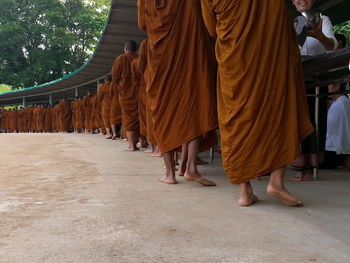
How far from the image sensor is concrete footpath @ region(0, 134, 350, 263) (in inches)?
59.1

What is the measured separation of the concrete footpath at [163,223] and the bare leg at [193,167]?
0.07 meters

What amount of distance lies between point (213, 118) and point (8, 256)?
76.5 inches

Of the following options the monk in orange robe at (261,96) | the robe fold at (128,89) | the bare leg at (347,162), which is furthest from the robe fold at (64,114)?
the monk in orange robe at (261,96)

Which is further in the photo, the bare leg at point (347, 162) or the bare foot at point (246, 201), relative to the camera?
the bare leg at point (347, 162)

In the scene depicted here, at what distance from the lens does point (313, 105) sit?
3.53 meters

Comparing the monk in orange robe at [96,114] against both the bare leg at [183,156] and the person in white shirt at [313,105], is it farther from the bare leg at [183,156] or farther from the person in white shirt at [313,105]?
the person in white shirt at [313,105]

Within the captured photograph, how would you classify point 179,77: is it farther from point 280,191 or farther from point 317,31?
point 280,191

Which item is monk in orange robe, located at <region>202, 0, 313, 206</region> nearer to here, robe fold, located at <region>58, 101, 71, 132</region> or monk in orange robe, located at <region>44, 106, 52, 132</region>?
robe fold, located at <region>58, 101, 71, 132</region>

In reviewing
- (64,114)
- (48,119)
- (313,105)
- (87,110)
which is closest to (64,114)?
(64,114)

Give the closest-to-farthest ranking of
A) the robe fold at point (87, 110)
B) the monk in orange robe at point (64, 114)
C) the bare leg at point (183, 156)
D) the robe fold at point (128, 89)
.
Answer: the bare leg at point (183, 156) → the robe fold at point (128, 89) → the robe fold at point (87, 110) → the monk in orange robe at point (64, 114)

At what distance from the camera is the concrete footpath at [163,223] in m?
1.50

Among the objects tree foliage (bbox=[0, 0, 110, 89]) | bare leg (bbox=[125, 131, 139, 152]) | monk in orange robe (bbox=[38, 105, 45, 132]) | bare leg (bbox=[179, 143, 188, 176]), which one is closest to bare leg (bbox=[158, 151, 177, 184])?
bare leg (bbox=[179, 143, 188, 176])

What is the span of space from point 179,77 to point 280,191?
4.40ft

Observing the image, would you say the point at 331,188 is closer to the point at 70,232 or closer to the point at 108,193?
the point at 108,193
